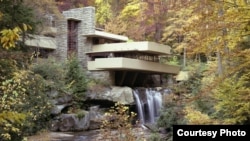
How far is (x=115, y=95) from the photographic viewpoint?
1728cm

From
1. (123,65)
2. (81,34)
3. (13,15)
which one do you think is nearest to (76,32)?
(81,34)

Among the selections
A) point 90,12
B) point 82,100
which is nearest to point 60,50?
point 90,12

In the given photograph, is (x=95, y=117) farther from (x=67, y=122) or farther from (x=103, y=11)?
(x=103, y=11)

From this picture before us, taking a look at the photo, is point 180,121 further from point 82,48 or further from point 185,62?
point 185,62

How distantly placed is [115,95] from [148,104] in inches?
85.0

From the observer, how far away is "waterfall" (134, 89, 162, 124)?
1780 cm

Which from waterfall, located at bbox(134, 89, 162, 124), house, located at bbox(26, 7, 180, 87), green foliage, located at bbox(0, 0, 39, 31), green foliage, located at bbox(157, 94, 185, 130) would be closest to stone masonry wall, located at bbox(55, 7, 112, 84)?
house, located at bbox(26, 7, 180, 87)

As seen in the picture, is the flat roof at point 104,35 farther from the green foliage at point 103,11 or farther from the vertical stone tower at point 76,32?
the green foliage at point 103,11

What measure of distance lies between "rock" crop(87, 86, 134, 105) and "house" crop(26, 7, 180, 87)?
193cm

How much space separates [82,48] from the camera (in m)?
21.0

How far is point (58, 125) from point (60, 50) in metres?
7.29

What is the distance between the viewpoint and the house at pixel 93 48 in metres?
19.7

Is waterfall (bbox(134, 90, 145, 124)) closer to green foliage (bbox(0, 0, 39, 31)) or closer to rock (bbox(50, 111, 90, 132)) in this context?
rock (bbox(50, 111, 90, 132))

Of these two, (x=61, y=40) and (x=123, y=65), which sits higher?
(x=61, y=40)
